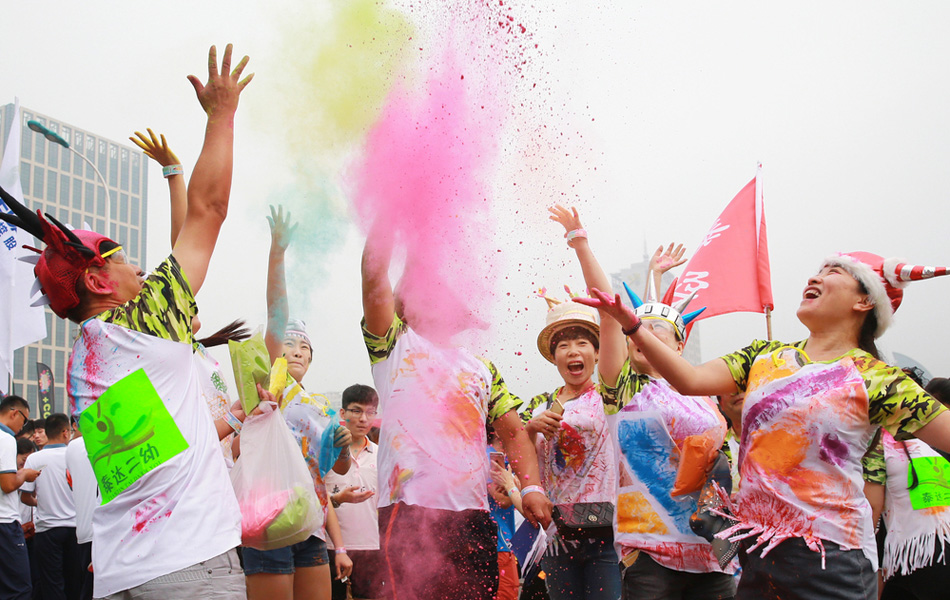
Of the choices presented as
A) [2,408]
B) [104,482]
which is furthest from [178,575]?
[2,408]

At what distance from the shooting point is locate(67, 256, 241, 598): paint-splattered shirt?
2.33 m

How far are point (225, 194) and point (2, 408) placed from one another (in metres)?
6.15

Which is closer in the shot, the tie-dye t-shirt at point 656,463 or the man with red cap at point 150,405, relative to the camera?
the man with red cap at point 150,405

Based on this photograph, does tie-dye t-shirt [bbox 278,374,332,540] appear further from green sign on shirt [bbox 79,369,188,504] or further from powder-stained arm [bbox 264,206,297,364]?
green sign on shirt [bbox 79,369,188,504]

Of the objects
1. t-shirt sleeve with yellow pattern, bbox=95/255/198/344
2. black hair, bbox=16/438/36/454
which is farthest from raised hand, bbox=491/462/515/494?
black hair, bbox=16/438/36/454

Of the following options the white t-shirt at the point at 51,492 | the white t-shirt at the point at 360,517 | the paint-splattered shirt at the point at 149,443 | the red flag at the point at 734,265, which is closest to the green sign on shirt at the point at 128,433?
the paint-splattered shirt at the point at 149,443

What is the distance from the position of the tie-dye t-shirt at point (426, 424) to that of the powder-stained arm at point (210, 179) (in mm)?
819

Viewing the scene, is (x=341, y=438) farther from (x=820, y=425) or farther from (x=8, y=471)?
(x=8, y=471)

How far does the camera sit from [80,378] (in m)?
2.52

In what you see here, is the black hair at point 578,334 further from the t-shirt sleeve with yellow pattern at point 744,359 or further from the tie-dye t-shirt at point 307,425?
the tie-dye t-shirt at point 307,425

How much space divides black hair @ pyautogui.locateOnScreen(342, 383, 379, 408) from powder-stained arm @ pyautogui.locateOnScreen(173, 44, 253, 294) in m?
3.61

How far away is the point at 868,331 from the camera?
297 centimetres

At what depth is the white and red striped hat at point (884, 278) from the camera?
291 centimetres

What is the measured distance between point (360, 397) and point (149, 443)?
3.85m
